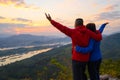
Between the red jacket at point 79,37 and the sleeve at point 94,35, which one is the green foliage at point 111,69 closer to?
the sleeve at point 94,35

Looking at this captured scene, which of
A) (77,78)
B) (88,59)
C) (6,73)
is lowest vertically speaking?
(6,73)

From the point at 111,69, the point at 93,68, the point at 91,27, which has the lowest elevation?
the point at 111,69

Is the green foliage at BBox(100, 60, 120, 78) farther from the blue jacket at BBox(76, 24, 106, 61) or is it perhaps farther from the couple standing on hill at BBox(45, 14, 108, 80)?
the couple standing on hill at BBox(45, 14, 108, 80)

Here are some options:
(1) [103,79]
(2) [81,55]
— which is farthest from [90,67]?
(1) [103,79]

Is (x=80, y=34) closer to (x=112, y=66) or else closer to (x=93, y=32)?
(x=93, y=32)

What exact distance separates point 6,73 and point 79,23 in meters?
110

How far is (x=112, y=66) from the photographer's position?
44.1ft

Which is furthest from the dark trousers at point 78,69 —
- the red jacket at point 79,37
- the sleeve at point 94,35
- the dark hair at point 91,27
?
the dark hair at point 91,27

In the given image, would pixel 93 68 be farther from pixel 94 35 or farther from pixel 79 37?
pixel 79 37

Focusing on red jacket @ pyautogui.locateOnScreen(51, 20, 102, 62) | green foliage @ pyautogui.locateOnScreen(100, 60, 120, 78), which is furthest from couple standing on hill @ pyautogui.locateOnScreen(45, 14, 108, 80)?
green foliage @ pyautogui.locateOnScreen(100, 60, 120, 78)

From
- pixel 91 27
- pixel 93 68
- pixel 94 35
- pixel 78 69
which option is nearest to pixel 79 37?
pixel 94 35

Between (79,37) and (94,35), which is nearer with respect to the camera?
(79,37)

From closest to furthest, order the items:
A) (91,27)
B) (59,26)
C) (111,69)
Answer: (59,26)
(91,27)
(111,69)

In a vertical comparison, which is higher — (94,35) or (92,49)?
(94,35)
